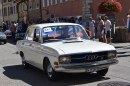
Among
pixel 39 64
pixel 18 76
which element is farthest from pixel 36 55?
pixel 18 76

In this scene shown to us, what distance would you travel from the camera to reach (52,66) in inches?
315

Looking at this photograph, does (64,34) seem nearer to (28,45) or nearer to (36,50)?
(36,50)

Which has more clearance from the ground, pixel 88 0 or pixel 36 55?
pixel 88 0

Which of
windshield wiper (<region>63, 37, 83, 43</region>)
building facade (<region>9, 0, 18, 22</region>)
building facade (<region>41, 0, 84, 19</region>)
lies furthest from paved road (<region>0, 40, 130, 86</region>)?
building facade (<region>9, 0, 18, 22</region>)

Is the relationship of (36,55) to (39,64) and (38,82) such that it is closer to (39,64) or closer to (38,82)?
(39,64)

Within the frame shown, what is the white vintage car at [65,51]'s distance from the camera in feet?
25.3

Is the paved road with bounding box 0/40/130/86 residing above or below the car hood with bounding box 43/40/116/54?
below

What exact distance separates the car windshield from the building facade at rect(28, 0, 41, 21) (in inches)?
1243

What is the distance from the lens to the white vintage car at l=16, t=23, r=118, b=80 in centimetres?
771

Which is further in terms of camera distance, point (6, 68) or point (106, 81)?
point (6, 68)

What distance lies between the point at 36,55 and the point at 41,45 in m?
0.58

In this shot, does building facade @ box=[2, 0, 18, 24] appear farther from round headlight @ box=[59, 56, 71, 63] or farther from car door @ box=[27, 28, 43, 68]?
round headlight @ box=[59, 56, 71, 63]

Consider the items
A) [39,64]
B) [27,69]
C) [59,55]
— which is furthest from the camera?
[27,69]

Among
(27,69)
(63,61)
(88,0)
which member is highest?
(88,0)
